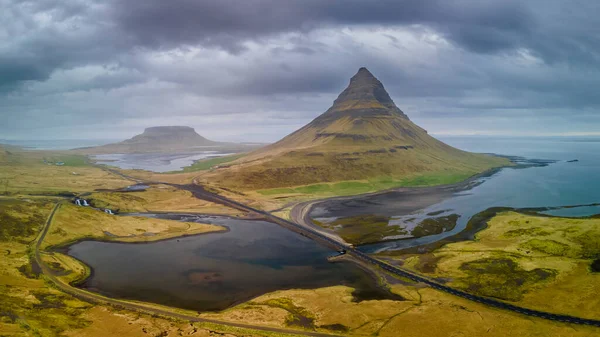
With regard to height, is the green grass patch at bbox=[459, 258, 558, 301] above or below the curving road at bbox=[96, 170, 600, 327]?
above

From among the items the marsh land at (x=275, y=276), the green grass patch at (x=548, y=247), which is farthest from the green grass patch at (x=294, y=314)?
the green grass patch at (x=548, y=247)

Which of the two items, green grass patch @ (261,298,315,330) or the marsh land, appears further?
green grass patch @ (261,298,315,330)

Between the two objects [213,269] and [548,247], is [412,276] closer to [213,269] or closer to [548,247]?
[548,247]

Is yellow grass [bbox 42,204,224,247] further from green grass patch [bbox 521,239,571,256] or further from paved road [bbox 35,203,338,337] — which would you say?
green grass patch [bbox 521,239,571,256]

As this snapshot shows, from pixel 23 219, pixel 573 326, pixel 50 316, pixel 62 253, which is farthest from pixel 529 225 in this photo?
pixel 23 219

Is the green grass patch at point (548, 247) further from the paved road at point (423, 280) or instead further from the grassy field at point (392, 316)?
the grassy field at point (392, 316)

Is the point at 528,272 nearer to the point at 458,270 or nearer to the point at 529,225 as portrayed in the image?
the point at 458,270

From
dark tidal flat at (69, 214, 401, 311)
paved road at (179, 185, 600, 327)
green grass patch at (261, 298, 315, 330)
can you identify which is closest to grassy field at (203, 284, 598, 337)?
green grass patch at (261, 298, 315, 330)
